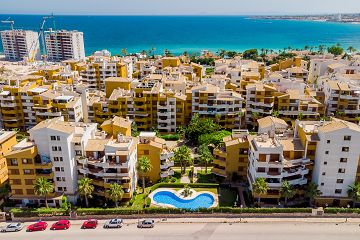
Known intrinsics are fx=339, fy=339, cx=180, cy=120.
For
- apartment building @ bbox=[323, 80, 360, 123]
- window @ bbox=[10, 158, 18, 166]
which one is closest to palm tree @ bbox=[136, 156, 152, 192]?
window @ bbox=[10, 158, 18, 166]

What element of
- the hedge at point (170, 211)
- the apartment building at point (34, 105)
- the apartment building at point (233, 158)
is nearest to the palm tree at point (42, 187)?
the hedge at point (170, 211)

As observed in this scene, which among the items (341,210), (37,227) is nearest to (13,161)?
(37,227)

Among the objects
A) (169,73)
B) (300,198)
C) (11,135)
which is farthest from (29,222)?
(169,73)

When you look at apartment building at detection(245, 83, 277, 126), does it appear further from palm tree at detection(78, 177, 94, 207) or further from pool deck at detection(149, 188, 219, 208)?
palm tree at detection(78, 177, 94, 207)

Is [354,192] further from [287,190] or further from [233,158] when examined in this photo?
[233,158]

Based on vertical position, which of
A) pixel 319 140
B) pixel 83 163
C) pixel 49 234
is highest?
pixel 319 140

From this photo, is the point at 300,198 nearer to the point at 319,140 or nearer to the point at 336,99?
the point at 319,140

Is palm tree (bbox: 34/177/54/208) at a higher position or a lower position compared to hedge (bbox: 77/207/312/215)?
higher
